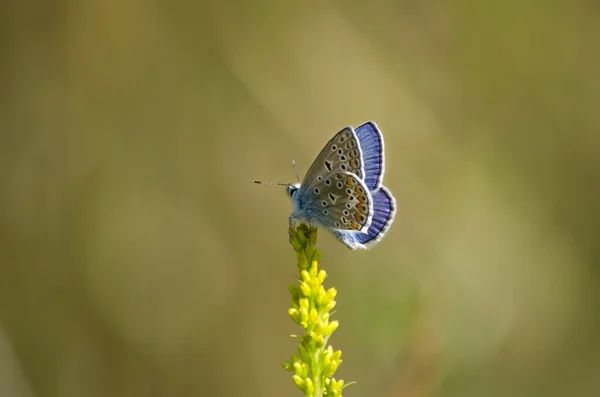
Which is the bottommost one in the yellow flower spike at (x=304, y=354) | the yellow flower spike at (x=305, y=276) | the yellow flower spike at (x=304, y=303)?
the yellow flower spike at (x=304, y=354)

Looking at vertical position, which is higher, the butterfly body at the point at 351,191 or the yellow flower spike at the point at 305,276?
the butterfly body at the point at 351,191

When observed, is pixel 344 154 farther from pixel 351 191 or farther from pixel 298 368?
pixel 298 368

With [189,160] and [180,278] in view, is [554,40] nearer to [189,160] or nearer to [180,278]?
[189,160]

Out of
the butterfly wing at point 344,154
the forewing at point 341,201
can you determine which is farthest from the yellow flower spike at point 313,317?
the butterfly wing at point 344,154

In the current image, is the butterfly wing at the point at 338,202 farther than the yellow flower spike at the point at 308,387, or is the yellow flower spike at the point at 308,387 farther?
the butterfly wing at the point at 338,202

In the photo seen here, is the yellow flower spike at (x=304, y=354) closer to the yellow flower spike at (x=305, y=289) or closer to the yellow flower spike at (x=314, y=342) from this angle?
the yellow flower spike at (x=314, y=342)

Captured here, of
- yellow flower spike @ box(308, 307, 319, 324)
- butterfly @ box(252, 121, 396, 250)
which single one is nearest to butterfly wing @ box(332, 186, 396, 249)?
butterfly @ box(252, 121, 396, 250)

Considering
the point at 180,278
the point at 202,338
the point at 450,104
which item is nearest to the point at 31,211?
the point at 180,278

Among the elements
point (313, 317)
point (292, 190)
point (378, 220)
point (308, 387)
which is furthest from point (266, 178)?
point (308, 387)
